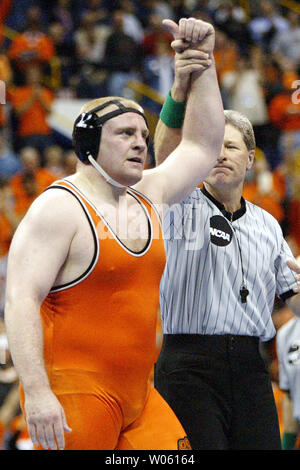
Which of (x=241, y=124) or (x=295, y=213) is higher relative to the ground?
(x=241, y=124)

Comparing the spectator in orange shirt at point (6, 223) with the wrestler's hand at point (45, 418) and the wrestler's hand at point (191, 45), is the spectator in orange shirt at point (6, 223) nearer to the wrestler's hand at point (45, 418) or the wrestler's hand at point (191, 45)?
the wrestler's hand at point (191, 45)

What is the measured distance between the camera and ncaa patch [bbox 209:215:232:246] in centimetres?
345

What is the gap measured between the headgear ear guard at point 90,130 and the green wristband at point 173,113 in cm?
42

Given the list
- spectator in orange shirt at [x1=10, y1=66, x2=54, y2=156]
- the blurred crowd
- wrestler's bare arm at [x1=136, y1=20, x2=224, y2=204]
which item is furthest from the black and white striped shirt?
spectator in orange shirt at [x1=10, y1=66, x2=54, y2=156]

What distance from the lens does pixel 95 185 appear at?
306cm

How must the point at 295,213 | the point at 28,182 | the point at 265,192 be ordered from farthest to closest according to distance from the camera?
the point at 295,213, the point at 265,192, the point at 28,182

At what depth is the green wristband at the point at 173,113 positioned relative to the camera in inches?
137

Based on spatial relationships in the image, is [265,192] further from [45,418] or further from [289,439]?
[45,418]

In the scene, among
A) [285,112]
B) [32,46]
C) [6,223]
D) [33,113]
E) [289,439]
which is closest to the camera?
[289,439]

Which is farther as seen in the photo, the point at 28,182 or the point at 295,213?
the point at 295,213

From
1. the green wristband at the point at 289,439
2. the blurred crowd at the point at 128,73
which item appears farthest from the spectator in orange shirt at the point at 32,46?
the green wristband at the point at 289,439

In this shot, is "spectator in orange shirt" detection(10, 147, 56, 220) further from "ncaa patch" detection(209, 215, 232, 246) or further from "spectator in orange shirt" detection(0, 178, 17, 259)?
"ncaa patch" detection(209, 215, 232, 246)

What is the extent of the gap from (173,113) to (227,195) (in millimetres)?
448

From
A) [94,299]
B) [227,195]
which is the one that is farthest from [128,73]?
[94,299]
